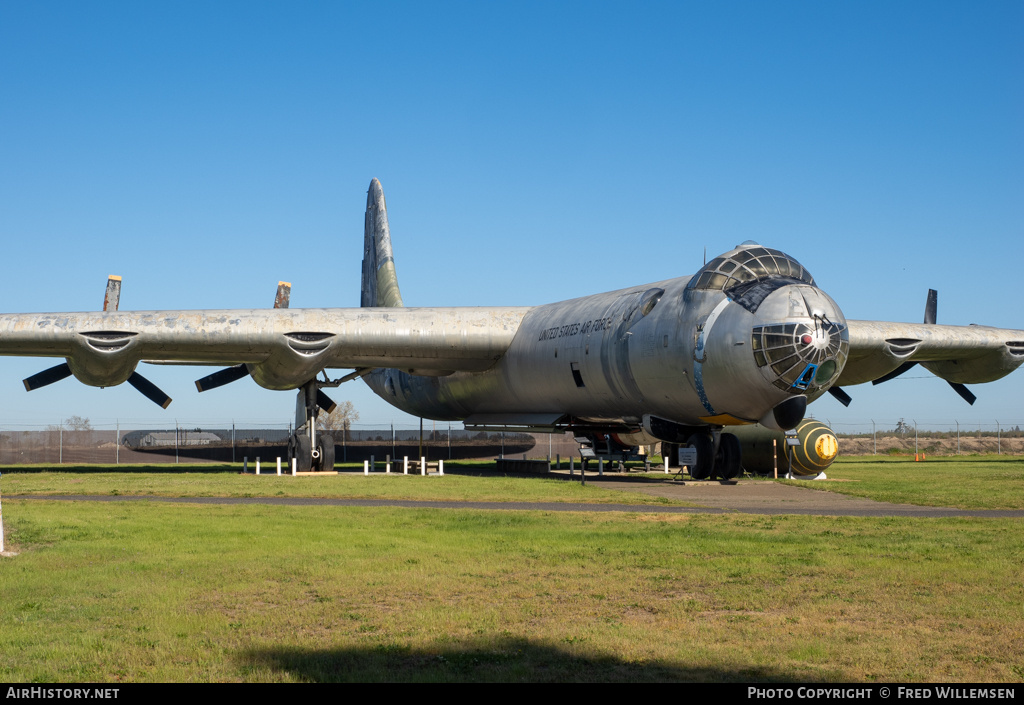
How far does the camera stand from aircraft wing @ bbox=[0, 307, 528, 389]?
25.9 metres

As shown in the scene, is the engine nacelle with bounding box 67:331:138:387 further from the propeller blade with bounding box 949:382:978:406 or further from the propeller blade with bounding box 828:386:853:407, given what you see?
the propeller blade with bounding box 949:382:978:406

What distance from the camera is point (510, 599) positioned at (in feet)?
27.5

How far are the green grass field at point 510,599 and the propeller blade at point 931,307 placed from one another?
18.4 m

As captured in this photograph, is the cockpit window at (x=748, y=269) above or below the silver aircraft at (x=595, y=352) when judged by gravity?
above

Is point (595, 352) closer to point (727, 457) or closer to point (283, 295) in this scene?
point (727, 457)

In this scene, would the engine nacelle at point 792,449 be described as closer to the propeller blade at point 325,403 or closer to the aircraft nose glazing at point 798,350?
the aircraft nose glazing at point 798,350

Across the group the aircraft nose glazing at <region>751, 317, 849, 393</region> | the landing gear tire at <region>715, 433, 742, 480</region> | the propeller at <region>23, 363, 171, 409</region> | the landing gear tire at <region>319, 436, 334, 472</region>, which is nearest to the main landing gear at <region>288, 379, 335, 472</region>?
the landing gear tire at <region>319, 436, 334, 472</region>

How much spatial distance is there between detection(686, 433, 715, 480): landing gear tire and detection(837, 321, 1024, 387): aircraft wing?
7.20m

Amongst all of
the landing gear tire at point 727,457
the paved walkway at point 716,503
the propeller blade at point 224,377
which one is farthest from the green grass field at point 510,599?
the propeller blade at point 224,377

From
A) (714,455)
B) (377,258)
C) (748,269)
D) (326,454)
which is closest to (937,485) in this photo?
(714,455)

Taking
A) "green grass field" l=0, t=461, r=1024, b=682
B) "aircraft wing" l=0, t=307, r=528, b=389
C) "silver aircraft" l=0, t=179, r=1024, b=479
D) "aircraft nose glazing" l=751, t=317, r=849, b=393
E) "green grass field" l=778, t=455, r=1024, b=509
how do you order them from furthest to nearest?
1. "aircraft wing" l=0, t=307, r=528, b=389
2. "silver aircraft" l=0, t=179, r=1024, b=479
3. "aircraft nose glazing" l=751, t=317, r=849, b=393
4. "green grass field" l=778, t=455, r=1024, b=509
5. "green grass field" l=0, t=461, r=1024, b=682

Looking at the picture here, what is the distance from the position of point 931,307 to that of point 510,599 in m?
A: 27.3

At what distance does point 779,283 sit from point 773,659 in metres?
14.6

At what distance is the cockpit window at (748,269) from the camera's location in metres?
20.5
